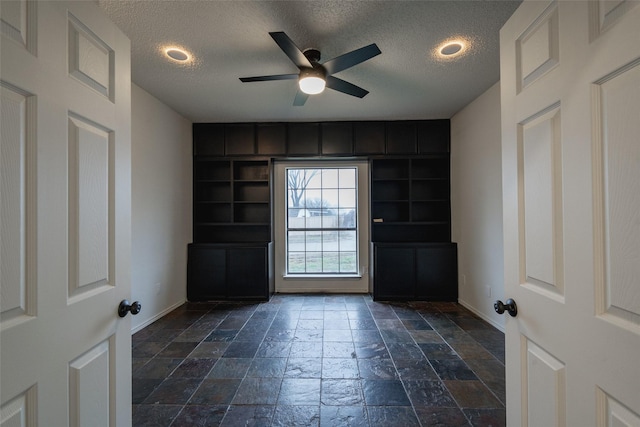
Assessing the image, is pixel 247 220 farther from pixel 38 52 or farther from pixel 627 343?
A: pixel 627 343

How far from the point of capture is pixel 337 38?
220 cm

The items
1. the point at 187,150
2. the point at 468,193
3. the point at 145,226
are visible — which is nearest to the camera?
→ the point at 145,226

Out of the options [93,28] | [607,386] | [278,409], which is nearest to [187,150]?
[93,28]

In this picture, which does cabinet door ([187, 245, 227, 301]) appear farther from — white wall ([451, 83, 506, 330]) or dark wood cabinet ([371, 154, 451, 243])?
white wall ([451, 83, 506, 330])

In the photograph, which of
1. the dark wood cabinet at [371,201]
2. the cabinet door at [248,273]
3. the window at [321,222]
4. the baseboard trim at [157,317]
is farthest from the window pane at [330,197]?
the baseboard trim at [157,317]

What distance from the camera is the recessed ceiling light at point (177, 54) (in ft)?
7.72

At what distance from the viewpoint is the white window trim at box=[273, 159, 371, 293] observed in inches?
178

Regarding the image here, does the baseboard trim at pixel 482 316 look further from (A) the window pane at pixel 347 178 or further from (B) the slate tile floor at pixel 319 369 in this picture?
(A) the window pane at pixel 347 178

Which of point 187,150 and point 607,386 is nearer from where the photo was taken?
point 607,386

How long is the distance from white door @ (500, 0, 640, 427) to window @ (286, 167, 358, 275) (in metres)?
3.45

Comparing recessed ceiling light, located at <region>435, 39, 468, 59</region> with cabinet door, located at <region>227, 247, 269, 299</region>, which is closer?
recessed ceiling light, located at <region>435, 39, 468, 59</region>

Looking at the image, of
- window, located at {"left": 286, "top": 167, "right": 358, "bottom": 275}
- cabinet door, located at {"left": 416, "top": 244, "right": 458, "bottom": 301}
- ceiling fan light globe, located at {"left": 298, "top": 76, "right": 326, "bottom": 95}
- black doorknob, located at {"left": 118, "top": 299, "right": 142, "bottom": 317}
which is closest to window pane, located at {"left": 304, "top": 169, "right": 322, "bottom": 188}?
window, located at {"left": 286, "top": 167, "right": 358, "bottom": 275}

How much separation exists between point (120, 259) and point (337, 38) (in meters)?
2.16

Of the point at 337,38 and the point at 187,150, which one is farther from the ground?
the point at 337,38
